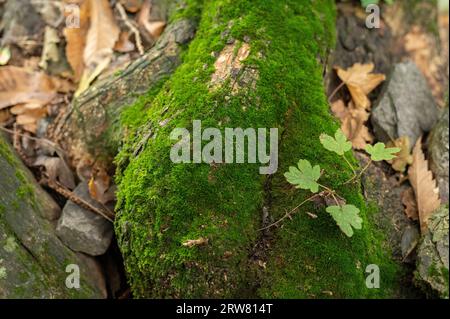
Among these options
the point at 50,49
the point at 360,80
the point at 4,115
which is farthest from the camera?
the point at 50,49

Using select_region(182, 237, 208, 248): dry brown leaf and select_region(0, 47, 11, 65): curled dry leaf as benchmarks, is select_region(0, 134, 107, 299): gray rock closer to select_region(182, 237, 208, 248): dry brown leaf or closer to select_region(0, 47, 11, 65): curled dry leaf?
select_region(182, 237, 208, 248): dry brown leaf

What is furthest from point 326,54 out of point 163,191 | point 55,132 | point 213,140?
point 55,132

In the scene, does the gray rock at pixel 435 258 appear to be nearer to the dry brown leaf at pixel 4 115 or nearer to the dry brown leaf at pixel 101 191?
the dry brown leaf at pixel 101 191

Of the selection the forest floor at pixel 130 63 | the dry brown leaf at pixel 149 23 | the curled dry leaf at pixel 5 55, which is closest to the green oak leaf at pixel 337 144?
the forest floor at pixel 130 63

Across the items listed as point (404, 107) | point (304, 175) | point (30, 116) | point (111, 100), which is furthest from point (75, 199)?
point (404, 107)

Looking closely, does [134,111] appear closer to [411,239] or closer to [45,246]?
[45,246]

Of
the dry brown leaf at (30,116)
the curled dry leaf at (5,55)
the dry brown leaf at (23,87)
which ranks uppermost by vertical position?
the curled dry leaf at (5,55)

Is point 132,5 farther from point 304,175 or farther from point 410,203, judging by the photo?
point 410,203
